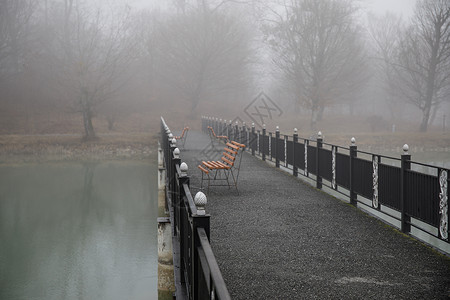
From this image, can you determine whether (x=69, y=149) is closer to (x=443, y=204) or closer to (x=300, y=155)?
(x=300, y=155)

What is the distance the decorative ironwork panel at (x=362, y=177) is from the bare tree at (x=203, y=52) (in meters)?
33.6

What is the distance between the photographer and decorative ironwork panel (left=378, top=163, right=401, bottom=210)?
727 cm

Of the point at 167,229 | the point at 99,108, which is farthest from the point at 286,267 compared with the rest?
the point at 99,108

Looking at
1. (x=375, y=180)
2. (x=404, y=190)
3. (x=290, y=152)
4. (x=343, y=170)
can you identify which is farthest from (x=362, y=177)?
(x=290, y=152)

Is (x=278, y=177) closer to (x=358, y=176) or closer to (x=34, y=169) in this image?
(x=358, y=176)

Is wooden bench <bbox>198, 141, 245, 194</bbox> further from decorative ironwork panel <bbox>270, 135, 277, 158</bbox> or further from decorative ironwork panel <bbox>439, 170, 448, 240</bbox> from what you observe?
decorative ironwork panel <bbox>439, 170, 448, 240</bbox>

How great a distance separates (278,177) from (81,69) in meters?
23.1

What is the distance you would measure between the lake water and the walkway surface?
356 centimetres

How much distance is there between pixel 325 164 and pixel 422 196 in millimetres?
4049

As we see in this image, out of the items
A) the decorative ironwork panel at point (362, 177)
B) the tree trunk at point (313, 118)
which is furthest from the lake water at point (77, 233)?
the tree trunk at point (313, 118)

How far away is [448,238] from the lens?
5.98 meters

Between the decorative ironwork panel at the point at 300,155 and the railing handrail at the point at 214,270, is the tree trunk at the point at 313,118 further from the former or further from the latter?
the railing handrail at the point at 214,270

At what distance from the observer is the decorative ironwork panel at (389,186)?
7.27 meters

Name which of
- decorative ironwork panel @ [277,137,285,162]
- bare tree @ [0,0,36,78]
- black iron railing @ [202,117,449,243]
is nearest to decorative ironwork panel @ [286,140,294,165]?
decorative ironwork panel @ [277,137,285,162]
